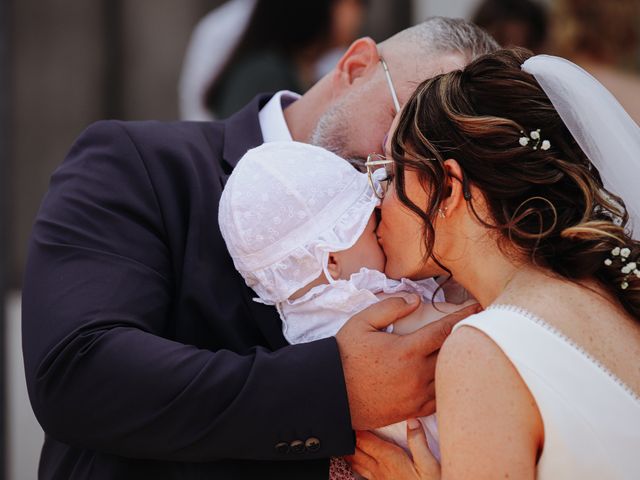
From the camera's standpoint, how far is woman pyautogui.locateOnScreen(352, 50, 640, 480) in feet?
6.84

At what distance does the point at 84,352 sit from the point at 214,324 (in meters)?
0.38

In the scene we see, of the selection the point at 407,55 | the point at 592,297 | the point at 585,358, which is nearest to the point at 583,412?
the point at 585,358

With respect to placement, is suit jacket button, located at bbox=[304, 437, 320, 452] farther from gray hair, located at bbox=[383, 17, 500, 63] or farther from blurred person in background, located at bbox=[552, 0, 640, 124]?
blurred person in background, located at bbox=[552, 0, 640, 124]

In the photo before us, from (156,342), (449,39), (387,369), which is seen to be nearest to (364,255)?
(387,369)

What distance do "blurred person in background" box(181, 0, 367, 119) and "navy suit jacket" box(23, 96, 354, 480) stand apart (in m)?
2.16

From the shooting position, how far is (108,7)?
5.42 metres

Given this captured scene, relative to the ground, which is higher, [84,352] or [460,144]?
[460,144]

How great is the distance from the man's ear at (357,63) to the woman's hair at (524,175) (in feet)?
3.08

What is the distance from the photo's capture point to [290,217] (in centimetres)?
250

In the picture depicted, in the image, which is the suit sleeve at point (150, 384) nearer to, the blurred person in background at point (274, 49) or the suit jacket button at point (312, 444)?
the suit jacket button at point (312, 444)

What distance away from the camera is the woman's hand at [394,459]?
233 centimetres

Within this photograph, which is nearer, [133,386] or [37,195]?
[133,386]

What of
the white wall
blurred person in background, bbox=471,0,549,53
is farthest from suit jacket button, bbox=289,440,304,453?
blurred person in background, bbox=471,0,549,53

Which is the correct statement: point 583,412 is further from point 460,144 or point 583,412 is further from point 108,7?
point 108,7
